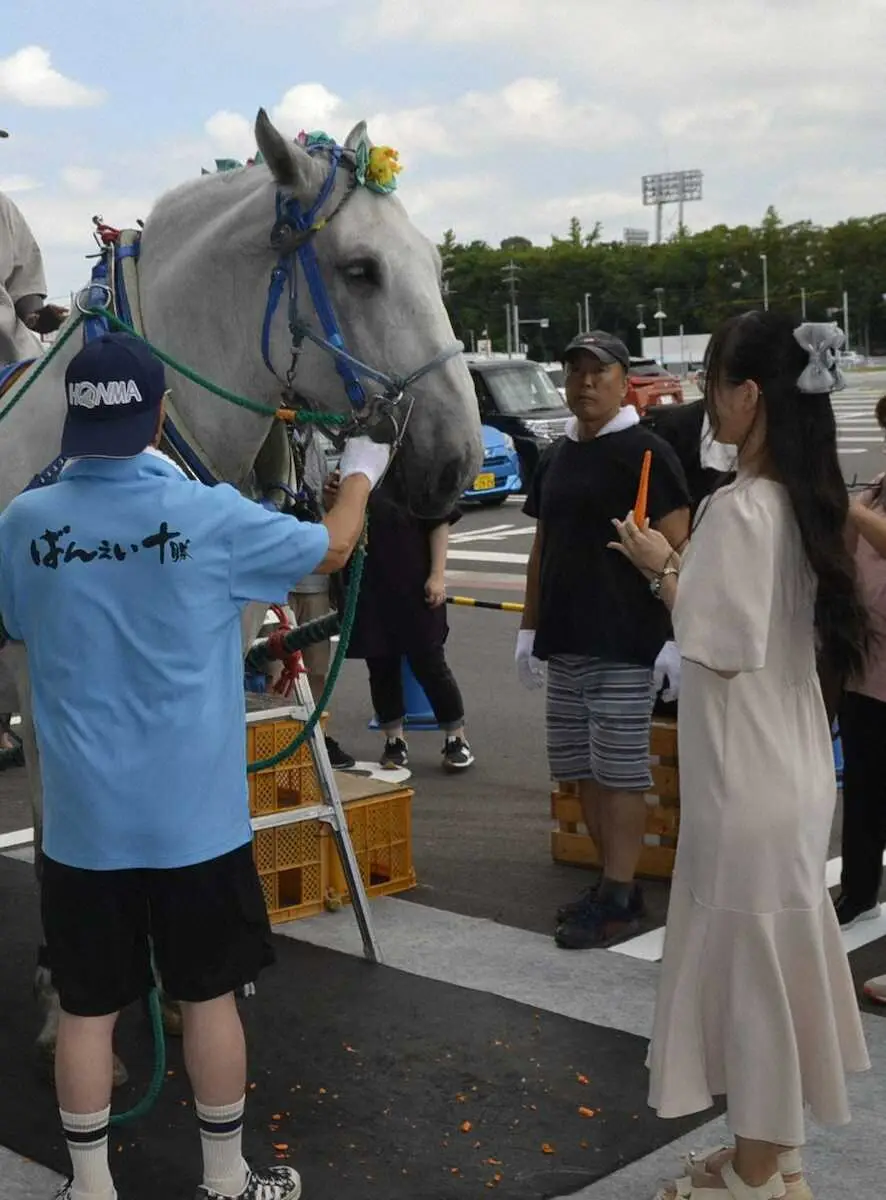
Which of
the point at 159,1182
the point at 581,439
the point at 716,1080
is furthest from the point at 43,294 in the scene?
the point at 716,1080

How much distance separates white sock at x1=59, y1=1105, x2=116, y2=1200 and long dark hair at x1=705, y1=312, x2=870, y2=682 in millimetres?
1868

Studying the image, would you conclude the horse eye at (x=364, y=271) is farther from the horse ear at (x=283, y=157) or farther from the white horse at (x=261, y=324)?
the horse ear at (x=283, y=157)

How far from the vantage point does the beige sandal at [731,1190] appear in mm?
3127

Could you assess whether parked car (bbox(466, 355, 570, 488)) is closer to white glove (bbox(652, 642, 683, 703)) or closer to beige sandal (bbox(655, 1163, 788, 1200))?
white glove (bbox(652, 642, 683, 703))

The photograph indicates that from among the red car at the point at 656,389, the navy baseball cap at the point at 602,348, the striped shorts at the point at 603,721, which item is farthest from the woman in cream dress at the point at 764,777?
the red car at the point at 656,389

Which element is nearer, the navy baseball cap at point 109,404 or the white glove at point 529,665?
the navy baseball cap at point 109,404

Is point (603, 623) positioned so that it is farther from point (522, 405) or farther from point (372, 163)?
point (522, 405)

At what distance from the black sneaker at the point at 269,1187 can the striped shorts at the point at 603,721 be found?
208 centimetres

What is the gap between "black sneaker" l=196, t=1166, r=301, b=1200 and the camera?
124 inches

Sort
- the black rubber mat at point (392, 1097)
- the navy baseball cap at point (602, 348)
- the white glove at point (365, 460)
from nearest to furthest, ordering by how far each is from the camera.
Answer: the white glove at point (365, 460) → the black rubber mat at point (392, 1097) → the navy baseball cap at point (602, 348)

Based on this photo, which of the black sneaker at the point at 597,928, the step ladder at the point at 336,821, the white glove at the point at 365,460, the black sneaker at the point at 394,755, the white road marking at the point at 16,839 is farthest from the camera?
the black sneaker at the point at 394,755

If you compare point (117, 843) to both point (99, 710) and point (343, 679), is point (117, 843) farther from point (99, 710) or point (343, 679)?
point (343, 679)

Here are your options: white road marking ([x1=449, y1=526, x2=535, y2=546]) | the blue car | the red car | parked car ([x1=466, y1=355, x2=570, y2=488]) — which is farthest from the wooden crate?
the red car

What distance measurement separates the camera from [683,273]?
96.2 metres
